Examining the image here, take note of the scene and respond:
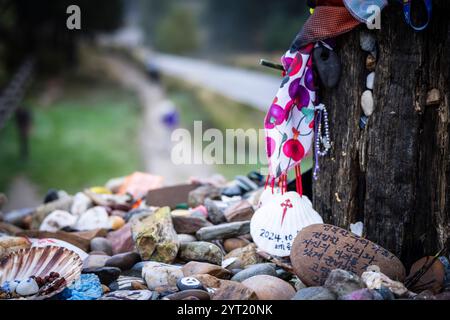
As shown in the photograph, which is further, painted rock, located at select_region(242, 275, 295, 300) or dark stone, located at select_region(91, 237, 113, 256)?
dark stone, located at select_region(91, 237, 113, 256)

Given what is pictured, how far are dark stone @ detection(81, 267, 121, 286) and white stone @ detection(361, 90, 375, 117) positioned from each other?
181 centimetres

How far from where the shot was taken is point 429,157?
11.1ft

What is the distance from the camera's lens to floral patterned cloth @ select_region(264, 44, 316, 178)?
3605mm

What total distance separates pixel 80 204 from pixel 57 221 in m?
0.34

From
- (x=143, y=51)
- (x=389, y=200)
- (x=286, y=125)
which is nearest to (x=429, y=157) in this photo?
(x=389, y=200)

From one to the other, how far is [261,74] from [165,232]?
12764 mm

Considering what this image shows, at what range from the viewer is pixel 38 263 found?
3.38m

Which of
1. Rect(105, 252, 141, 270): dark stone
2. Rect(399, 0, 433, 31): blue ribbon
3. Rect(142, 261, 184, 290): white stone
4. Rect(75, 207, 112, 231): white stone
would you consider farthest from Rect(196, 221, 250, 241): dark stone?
Rect(399, 0, 433, 31): blue ribbon

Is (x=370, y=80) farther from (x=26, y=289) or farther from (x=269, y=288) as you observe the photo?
(x=26, y=289)

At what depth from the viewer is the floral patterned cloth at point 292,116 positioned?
3.61 m

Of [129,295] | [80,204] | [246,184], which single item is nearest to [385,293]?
[129,295]

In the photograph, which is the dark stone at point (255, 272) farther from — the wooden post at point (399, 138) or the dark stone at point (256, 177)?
the dark stone at point (256, 177)

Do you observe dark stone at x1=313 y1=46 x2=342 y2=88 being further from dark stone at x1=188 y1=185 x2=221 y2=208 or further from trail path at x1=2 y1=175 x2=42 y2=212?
trail path at x1=2 y1=175 x2=42 y2=212

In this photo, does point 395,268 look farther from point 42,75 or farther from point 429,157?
point 42,75
